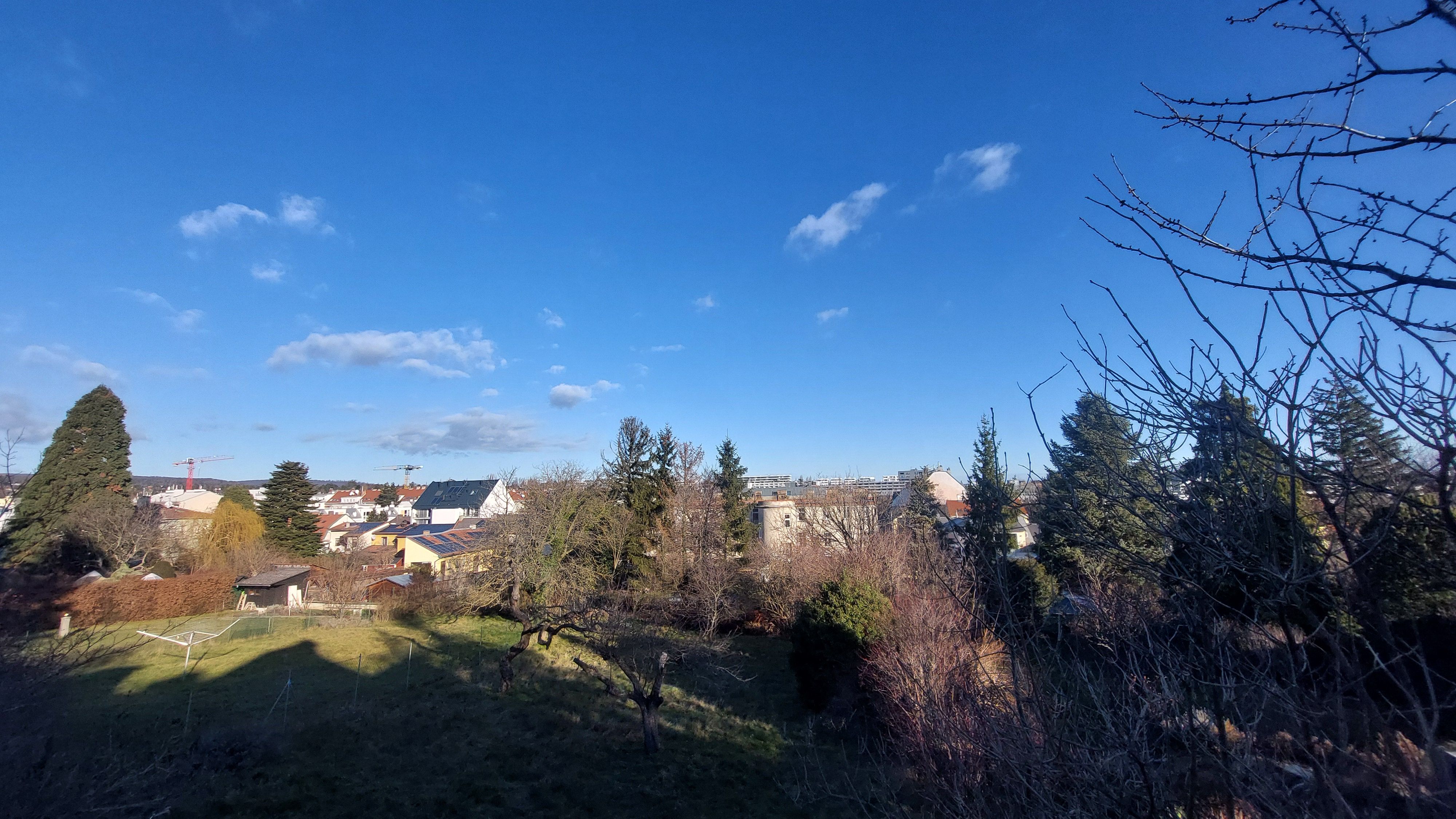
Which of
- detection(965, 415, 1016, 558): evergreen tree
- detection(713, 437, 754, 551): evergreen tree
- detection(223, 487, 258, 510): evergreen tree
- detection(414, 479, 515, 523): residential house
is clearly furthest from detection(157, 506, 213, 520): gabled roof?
detection(965, 415, 1016, 558): evergreen tree

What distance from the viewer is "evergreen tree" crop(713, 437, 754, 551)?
26.0m

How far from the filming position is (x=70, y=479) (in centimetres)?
2592

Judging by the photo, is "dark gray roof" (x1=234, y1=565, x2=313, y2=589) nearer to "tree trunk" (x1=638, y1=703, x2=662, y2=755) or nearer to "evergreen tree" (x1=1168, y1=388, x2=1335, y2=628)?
"tree trunk" (x1=638, y1=703, x2=662, y2=755)

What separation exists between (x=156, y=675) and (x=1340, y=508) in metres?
22.3

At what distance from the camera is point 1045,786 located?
85.9 inches

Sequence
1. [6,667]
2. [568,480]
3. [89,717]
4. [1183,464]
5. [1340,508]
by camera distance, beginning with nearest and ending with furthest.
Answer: [1340,508] < [1183,464] < [6,667] < [89,717] < [568,480]

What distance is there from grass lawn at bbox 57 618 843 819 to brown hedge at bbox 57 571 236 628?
5.50 m

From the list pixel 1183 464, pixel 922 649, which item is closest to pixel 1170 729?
pixel 1183 464

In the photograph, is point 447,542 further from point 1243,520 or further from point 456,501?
point 1243,520

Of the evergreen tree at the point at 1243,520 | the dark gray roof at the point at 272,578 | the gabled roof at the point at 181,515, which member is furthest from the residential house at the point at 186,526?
the evergreen tree at the point at 1243,520

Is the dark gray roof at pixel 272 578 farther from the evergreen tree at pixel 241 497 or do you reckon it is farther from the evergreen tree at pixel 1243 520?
the evergreen tree at pixel 1243 520

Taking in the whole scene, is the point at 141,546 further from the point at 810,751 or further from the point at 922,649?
the point at 922,649

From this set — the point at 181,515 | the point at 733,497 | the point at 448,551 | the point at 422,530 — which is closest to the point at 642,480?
the point at 733,497

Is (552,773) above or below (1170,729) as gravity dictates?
below
